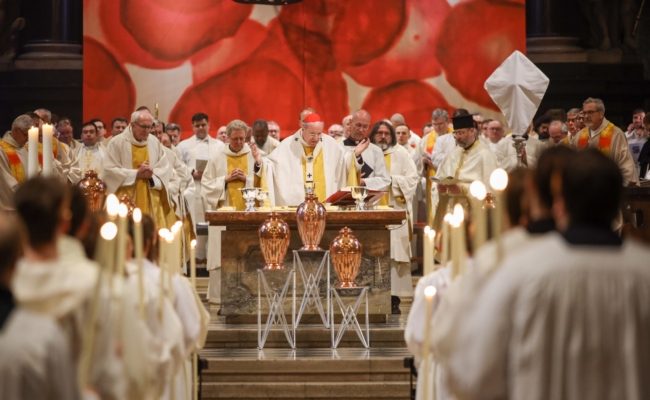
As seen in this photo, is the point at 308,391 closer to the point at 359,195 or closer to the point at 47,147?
the point at 359,195

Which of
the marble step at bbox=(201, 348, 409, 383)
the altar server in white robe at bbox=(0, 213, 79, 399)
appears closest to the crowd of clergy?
the altar server in white robe at bbox=(0, 213, 79, 399)

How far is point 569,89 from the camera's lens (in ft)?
60.6

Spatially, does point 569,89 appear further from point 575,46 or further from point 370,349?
point 370,349

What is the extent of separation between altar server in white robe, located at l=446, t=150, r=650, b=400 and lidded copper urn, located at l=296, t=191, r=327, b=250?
6.59m

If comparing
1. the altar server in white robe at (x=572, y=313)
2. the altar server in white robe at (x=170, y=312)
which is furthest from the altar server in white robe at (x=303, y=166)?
the altar server in white robe at (x=572, y=313)

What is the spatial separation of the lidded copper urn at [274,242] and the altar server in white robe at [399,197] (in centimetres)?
200

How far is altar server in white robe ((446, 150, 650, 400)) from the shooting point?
387cm

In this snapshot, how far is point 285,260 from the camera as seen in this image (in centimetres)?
1134

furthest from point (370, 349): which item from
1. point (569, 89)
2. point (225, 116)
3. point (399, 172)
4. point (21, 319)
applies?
point (569, 89)

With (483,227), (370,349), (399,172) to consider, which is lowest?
(370,349)

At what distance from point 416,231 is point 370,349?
472 centimetres

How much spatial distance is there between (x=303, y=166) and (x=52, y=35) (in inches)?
324

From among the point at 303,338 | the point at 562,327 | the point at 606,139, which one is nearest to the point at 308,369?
the point at 303,338

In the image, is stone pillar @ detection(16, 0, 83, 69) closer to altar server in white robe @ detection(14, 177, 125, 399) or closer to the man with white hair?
the man with white hair
